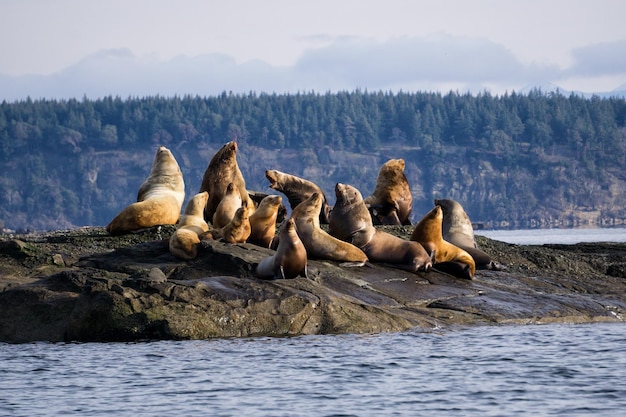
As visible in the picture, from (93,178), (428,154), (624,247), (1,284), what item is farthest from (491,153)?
(1,284)

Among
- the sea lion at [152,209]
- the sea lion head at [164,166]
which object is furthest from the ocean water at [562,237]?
the sea lion at [152,209]

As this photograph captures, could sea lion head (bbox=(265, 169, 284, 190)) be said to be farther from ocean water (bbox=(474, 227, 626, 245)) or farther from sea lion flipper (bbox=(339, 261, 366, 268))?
ocean water (bbox=(474, 227, 626, 245))

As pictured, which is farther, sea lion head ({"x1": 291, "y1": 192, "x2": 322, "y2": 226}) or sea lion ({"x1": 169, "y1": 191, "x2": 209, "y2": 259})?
sea lion head ({"x1": 291, "y1": 192, "x2": 322, "y2": 226})

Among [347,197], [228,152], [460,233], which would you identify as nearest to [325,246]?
[347,197]

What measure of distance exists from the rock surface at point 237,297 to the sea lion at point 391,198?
12.9ft

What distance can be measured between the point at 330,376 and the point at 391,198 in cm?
1064

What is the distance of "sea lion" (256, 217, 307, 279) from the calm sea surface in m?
1.28

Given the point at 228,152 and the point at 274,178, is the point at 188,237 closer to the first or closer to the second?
the point at 228,152

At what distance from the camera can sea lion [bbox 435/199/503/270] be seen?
17812 mm

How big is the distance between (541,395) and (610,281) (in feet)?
26.5

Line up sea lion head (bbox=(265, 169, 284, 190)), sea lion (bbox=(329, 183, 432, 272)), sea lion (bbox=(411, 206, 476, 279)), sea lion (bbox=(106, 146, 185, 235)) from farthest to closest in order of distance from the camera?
sea lion head (bbox=(265, 169, 284, 190)) < sea lion (bbox=(106, 146, 185, 235)) < sea lion (bbox=(411, 206, 476, 279)) < sea lion (bbox=(329, 183, 432, 272))

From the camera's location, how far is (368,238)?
16.8 m

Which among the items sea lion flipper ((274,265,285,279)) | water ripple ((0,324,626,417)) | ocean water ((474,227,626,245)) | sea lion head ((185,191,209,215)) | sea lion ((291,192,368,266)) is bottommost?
ocean water ((474,227,626,245))

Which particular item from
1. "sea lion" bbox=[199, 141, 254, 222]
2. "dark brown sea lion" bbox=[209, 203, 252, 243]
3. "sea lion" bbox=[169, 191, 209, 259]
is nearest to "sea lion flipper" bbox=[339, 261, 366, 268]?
"dark brown sea lion" bbox=[209, 203, 252, 243]
